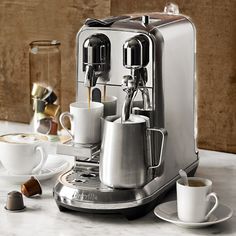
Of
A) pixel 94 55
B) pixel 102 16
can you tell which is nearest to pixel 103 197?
pixel 94 55

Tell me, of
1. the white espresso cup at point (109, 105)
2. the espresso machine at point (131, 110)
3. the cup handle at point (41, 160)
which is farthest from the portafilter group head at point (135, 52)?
the cup handle at point (41, 160)

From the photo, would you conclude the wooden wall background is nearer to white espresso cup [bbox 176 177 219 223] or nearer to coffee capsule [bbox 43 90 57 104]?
coffee capsule [bbox 43 90 57 104]

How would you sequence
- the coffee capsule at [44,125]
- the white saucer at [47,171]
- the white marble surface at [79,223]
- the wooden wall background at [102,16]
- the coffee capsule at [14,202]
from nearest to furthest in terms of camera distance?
the white marble surface at [79,223]
the coffee capsule at [14,202]
the white saucer at [47,171]
the wooden wall background at [102,16]
the coffee capsule at [44,125]

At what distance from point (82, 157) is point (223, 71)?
57 centimetres

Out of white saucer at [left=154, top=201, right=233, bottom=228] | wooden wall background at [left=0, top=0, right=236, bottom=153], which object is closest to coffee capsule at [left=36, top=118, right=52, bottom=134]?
wooden wall background at [left=0, top=0, right=236, bottom=153]

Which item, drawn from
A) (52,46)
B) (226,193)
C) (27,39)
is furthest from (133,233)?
(27,39)

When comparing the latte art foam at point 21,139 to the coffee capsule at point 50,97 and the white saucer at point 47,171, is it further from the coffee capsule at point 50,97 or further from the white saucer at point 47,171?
the coffee capsule at point 50,97

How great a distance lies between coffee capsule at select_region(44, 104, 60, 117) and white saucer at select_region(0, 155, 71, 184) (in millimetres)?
236

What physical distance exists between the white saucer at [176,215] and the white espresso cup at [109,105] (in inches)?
9.7

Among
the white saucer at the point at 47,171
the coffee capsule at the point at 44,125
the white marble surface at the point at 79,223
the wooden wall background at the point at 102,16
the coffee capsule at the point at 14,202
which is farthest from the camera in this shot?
the coffee capsule at the point at 44,125

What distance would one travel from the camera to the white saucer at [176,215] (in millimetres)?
1602

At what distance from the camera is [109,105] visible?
69.6 inches

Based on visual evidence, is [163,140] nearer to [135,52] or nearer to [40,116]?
[135,52]

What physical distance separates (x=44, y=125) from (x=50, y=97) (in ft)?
0.28
